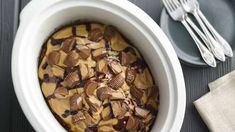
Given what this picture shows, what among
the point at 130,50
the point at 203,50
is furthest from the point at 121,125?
the point at 203,50

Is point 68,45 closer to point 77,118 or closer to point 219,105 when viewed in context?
point 77,118

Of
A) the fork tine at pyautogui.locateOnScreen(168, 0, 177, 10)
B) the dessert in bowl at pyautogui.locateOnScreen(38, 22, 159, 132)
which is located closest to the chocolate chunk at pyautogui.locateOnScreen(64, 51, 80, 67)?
the dessert in bowl at pyautogui.locateOnScreen(38, 22, 159, 132)

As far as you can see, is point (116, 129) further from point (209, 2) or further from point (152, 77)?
point (209, 2)

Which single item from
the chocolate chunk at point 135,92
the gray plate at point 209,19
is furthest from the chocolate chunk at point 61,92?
the gray plate at point 209,19

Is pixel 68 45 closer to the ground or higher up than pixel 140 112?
higher up

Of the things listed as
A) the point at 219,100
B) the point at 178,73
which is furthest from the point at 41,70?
the point at 219,100

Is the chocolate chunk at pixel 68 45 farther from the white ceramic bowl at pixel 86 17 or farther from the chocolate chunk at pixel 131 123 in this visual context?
the chocolate chunk at pixel 131 123
